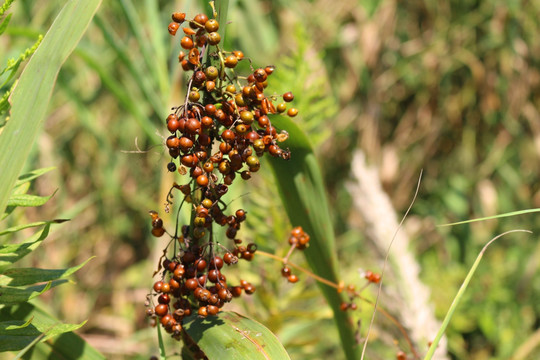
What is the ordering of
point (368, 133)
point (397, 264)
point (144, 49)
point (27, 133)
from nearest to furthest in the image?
point (27, 133)
point (397, 264)
point (144, 49)
point (368, 133)

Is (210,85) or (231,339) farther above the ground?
(210,85)

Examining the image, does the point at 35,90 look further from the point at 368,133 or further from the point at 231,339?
the point at 368,133

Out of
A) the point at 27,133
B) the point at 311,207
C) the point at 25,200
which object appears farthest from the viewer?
the point at 311,207

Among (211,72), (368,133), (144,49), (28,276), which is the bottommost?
(28,276)

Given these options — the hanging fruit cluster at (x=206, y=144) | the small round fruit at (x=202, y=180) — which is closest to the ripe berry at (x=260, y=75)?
the hanging fruit cluster at (x=206, y=144)

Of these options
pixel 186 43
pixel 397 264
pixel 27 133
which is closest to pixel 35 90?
pixel 27 133
